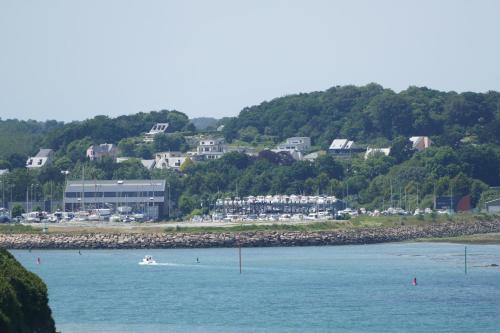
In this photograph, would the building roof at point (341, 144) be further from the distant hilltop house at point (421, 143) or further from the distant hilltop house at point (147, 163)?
the distant hilltop house at point (147, 163)

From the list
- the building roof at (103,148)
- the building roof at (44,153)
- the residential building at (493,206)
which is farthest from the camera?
the building roof at (103,148)

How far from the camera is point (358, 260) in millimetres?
94688

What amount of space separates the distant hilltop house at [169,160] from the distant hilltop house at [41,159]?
15502mm

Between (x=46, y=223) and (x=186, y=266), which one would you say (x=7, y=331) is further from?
(x=46, y=223)

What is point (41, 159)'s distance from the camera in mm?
188125

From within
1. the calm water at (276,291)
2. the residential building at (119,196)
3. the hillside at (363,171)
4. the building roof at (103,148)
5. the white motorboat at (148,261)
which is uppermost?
the building roof at (103,148)

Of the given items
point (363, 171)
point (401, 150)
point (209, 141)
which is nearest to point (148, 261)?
point (363, 171)

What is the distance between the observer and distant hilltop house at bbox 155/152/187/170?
586ft

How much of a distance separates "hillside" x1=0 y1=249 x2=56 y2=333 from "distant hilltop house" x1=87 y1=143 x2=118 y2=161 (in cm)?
13454

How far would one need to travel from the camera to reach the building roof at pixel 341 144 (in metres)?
187

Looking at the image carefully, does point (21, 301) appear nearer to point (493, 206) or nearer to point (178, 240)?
point (178, 240)

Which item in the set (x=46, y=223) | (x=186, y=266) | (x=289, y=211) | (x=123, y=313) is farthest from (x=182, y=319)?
(x=289, y=211)

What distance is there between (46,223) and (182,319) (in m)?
65.7

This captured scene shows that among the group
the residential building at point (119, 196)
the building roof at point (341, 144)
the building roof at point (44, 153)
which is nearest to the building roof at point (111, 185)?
the residential building at point (119, 196)
